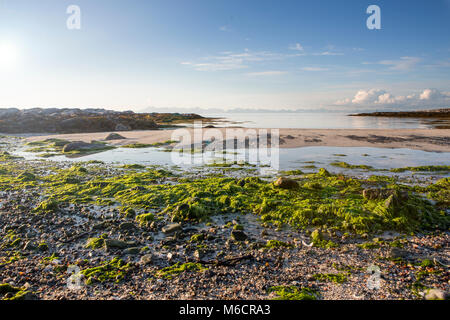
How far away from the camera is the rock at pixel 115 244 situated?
5.64 metres

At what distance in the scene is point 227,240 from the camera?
593 centimetres

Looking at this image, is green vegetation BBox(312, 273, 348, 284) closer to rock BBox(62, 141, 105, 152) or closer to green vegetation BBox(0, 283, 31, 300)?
green vegetation BBox(0, 283, 31, 300)

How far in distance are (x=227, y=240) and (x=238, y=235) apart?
0.32m

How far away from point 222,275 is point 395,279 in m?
3.15

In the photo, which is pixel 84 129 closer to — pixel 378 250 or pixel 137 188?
pixel 137 188

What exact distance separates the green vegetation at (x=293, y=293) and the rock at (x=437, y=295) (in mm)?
1697

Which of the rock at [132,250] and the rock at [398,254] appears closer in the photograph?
the rock at [398,254]

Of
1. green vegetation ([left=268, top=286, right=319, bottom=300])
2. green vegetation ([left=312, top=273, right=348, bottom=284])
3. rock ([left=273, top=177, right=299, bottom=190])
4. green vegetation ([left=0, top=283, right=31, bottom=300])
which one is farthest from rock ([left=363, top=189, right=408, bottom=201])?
green vegetation ([left=0, top=283, right=31, bottom=300])

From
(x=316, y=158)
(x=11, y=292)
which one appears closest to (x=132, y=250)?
(x=11, y=292)

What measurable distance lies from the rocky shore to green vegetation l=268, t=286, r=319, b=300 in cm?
2

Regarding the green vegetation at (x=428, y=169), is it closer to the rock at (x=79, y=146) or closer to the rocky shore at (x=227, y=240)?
the rocky shore at (x=227, y=240)

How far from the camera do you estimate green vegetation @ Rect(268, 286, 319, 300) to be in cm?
394

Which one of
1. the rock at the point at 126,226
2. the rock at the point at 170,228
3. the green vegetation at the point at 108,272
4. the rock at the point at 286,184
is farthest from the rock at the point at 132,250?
the rock at the point at 286,184

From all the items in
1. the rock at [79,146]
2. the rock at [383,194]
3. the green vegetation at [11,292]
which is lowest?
the green vegetation at [11,292]
